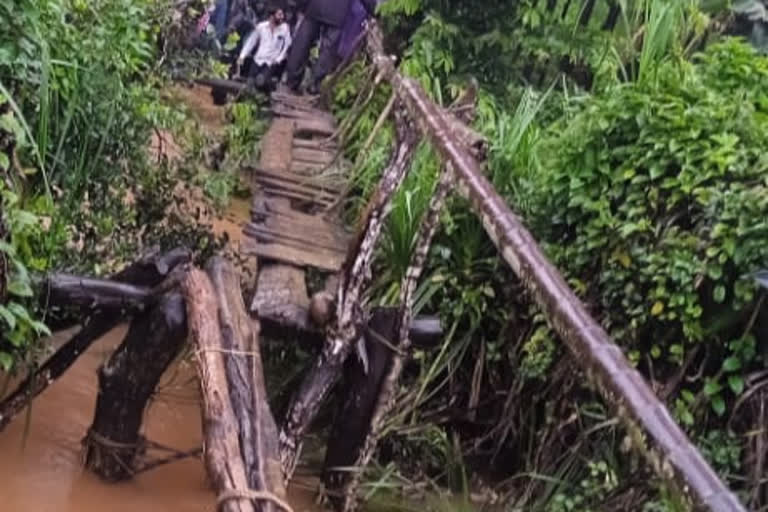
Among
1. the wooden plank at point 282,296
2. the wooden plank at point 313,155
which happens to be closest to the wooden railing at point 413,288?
the wooden plank at point 282,296

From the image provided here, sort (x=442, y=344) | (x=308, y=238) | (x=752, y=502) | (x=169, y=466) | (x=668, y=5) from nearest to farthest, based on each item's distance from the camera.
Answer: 1. (x=752, y=502)
2. (x=169, y=466)
3. (x=442, y=344)
4. (x=308, y=238)
5. (x=668, y=5)

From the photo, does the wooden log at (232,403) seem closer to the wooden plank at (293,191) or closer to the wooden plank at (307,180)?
the wooden plank at (293,191)

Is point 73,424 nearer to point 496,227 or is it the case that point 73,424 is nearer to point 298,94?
point 496,227

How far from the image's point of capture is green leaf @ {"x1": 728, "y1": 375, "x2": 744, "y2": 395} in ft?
12.3

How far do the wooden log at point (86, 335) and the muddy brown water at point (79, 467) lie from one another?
77 mm

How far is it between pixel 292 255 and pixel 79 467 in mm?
1149

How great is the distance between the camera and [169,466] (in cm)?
416

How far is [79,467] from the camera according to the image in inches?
159

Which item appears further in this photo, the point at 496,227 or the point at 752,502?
the point at 752,502

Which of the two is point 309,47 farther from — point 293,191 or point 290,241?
point 290,241

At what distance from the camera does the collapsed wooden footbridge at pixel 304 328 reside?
8.25ft

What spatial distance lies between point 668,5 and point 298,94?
3.70 meters

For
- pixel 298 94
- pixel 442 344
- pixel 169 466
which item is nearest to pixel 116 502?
pixel 169 466

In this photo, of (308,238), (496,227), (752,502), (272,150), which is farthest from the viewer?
(272,150)
